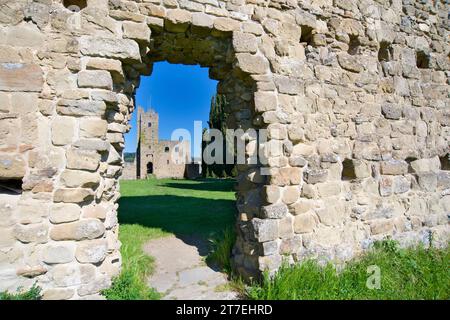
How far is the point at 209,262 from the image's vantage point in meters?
3.88

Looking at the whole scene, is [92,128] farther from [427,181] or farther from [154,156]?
[154,156]

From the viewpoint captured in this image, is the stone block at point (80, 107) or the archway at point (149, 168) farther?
the archway at point (149, 168)

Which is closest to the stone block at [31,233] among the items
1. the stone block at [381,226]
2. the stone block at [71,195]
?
the stone block at [71,195]

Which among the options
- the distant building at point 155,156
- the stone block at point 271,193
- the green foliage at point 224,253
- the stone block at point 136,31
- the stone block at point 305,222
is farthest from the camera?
the distant building at point 155,156

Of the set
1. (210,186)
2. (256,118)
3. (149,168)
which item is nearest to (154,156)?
(149,168)

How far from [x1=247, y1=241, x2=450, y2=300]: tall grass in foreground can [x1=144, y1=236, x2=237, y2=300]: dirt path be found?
483mm

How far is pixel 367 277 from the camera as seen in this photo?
317cm

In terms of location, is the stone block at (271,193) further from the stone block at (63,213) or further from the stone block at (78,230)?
the stone block at (63,213)

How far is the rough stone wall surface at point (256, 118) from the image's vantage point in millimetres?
2480

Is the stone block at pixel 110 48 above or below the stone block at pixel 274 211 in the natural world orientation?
above

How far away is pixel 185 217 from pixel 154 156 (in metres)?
20.3

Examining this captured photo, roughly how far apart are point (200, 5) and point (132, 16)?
2.56 ft

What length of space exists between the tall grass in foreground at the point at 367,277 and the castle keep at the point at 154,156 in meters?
22.5

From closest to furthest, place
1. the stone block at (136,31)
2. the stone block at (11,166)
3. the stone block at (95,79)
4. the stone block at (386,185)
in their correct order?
the stone block at (11,166)
the stone block at (95,79)
the stone block at (136,31)
the stone block at (386,185)
